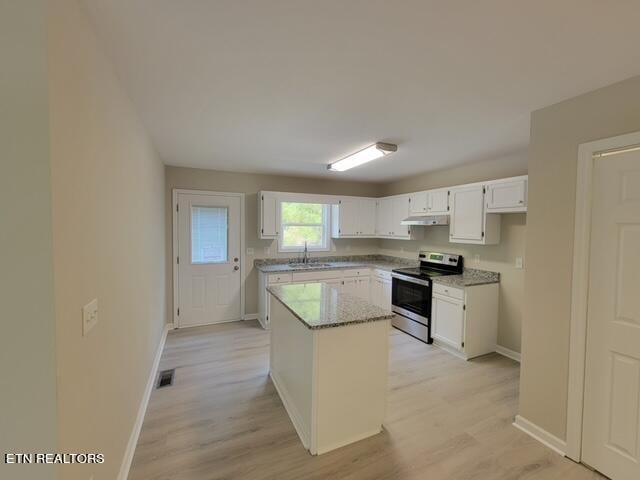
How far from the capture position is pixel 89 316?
1.26 meters

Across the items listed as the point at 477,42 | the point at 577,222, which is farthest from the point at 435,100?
the point at 577,222

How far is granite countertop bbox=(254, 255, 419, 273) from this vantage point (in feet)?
15.0

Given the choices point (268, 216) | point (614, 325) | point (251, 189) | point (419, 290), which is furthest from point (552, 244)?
point (251, 189)

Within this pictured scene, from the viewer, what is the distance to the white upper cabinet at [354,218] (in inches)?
205

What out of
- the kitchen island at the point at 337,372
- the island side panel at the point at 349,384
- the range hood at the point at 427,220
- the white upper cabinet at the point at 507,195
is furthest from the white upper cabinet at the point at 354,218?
the island side panel at the point at 349,384

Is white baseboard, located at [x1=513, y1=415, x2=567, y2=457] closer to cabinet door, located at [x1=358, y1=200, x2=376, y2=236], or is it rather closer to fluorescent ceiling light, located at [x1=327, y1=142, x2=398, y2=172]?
fluorescent ceiling light, located at [x1=327, y1=142, x2=398, y2=172]

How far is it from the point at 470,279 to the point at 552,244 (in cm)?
171

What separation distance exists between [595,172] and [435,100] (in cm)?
115

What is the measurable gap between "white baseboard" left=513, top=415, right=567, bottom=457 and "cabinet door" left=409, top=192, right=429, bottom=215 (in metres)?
2.87

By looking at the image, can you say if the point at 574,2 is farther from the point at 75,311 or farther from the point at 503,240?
the point at 503,240

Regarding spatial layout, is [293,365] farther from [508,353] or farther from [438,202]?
[438,202]

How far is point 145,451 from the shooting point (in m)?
1.96

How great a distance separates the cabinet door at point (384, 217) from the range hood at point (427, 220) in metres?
0.56

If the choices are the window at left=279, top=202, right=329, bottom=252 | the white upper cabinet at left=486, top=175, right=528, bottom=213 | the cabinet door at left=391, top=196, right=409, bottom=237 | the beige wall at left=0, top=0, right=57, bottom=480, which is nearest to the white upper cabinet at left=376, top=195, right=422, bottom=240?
the cabinet door at left=391, top=196, right=409, bottom=237
